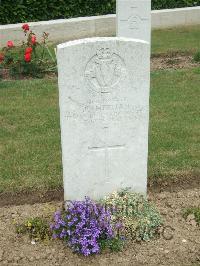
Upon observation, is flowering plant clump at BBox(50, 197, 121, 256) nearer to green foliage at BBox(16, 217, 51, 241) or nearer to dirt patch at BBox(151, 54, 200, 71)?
green foliage at BBox(16, 217, 51, 241)

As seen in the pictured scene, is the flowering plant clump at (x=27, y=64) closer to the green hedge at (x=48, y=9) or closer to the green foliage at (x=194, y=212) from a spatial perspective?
the green hedge at (x=48, y=9)

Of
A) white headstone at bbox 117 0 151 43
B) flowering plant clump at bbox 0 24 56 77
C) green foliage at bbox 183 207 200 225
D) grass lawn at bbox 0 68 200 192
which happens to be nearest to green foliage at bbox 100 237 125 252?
green foliage at bbox 183 207 200 225

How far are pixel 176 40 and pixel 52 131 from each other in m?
7.12

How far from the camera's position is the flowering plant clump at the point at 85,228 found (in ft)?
13.0

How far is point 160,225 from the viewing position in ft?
14.3

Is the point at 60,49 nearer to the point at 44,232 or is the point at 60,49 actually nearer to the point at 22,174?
the point at 44,232

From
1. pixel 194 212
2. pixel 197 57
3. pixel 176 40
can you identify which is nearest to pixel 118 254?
pixel 194 212

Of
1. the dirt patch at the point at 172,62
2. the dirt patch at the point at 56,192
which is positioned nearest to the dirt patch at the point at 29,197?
the dirt patch at the point at 56,192

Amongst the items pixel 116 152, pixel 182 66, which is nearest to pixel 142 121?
pixel 116 152

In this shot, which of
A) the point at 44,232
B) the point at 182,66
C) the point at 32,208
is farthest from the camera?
the point at 182,66

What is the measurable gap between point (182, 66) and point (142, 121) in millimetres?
5913

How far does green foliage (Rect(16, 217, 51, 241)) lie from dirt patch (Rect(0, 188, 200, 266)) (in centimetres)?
6

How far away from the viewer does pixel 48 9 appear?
1362cm

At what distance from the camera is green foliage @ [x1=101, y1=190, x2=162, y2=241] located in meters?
Result: 4.18
